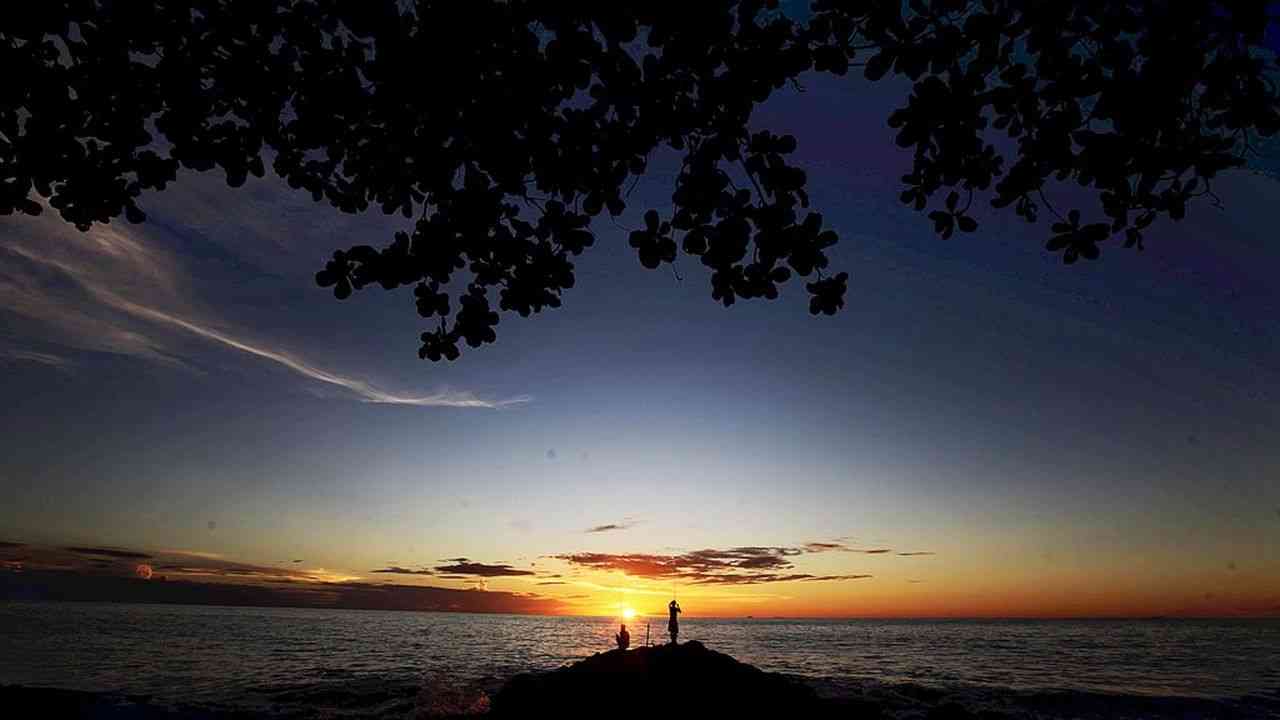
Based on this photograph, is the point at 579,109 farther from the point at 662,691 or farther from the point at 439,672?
the point at 439,672

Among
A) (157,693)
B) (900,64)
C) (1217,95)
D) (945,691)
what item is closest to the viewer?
(1217,95)

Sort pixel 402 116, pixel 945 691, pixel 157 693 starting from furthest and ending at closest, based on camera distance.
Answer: pixel 945 691, pixel 157 693, pixel 402 116

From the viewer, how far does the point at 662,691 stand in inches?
651

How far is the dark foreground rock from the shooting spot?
1605 centimetres

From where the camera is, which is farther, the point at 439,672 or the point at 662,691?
the point at 439,672

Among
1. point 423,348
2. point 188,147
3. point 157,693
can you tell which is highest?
point 188,147

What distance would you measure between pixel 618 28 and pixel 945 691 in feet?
127

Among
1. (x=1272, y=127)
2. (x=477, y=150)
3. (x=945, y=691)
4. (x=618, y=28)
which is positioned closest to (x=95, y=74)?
(x=477, y=150)

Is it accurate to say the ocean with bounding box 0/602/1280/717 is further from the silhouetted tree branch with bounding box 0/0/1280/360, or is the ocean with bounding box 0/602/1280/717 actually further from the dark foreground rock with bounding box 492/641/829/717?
the silhouetted tree branch with bounding box 0/0/1280/360

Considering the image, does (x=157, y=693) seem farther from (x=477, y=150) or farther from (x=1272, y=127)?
(x=1272, y=127)

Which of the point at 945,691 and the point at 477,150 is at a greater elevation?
the point at 477,150

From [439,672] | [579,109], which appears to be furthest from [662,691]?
[439,672]

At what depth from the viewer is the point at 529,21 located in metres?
3.82

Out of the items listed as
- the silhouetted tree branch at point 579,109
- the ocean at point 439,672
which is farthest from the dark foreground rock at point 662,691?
the silhouetted tree branch at point 579,109
